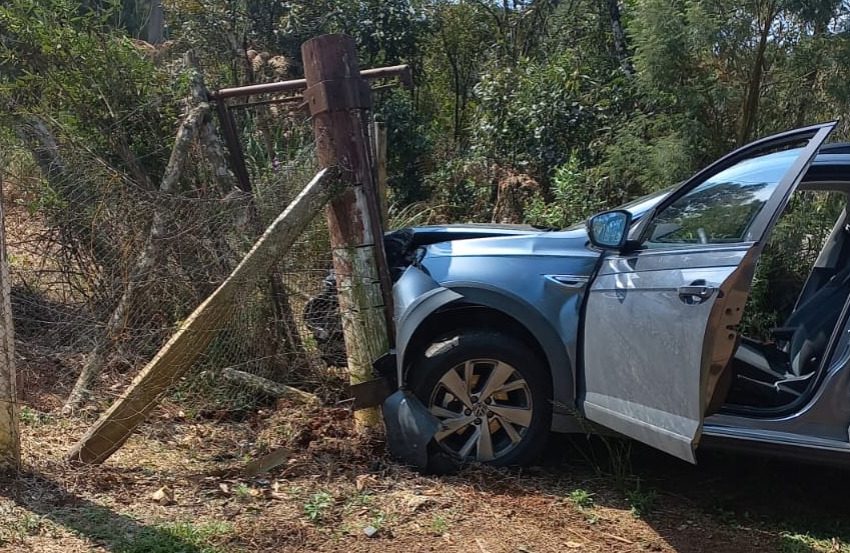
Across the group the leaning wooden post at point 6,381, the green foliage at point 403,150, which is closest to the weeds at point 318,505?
the leaning wooden post at point 6,381

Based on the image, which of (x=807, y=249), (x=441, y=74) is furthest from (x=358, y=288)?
(x=441, y=74)

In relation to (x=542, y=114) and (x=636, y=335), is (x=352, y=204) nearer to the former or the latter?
(x=636, y=335)

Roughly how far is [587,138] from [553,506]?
21.4ft

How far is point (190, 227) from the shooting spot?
473 cm

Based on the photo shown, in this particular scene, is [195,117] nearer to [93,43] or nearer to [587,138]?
[93,43]

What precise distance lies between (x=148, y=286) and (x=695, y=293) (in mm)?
2987

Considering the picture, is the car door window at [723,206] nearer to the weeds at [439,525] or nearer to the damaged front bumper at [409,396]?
the damaged front bumper at [409,396]

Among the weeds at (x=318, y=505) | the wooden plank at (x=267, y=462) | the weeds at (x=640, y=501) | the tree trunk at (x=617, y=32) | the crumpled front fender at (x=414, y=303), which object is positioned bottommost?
the weeds at (x=640, y=501)

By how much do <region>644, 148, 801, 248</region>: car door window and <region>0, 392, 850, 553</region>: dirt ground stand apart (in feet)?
3.90

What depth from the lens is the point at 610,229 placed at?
13.2 feet

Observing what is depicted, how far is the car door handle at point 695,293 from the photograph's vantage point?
3.35 meters

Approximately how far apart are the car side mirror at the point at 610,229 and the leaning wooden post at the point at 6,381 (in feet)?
9.14

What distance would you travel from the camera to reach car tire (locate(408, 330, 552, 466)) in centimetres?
424

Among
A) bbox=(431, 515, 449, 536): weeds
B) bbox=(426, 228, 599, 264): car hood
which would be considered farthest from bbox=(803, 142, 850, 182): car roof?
bbox=(431, 515, 449, 536): weeds
